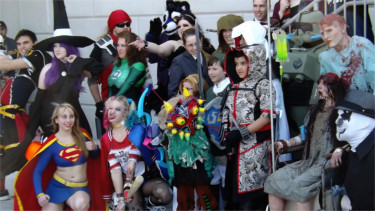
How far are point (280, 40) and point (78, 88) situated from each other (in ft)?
6.88

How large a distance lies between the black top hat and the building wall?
2.95 metres

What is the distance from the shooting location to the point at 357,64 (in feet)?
17.0

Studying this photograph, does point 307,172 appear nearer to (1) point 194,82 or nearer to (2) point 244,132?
(2) point 244,132

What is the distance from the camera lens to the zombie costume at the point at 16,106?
6.73 metres

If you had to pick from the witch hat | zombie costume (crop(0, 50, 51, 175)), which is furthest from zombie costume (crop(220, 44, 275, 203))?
zombie costume (crop(0, 50, 51, 175))

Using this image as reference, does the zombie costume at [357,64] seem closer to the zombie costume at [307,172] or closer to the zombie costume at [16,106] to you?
the zombie costume at [307,172]

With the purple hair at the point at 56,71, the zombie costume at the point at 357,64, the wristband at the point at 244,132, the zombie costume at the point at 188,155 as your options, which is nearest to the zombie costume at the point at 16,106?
the purple hair at the point at 56,71

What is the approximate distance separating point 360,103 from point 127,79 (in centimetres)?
232

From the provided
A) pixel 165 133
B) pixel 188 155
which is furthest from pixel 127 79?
pixel 188 155

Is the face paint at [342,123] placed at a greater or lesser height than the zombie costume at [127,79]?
lesser

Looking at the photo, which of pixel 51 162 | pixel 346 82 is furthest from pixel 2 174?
pixel 346 82

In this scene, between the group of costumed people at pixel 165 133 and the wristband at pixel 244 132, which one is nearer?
the group of costumed people at pixel 165 133

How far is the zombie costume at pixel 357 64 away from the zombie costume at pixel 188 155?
3.95 ft

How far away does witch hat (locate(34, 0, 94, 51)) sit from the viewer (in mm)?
6625
